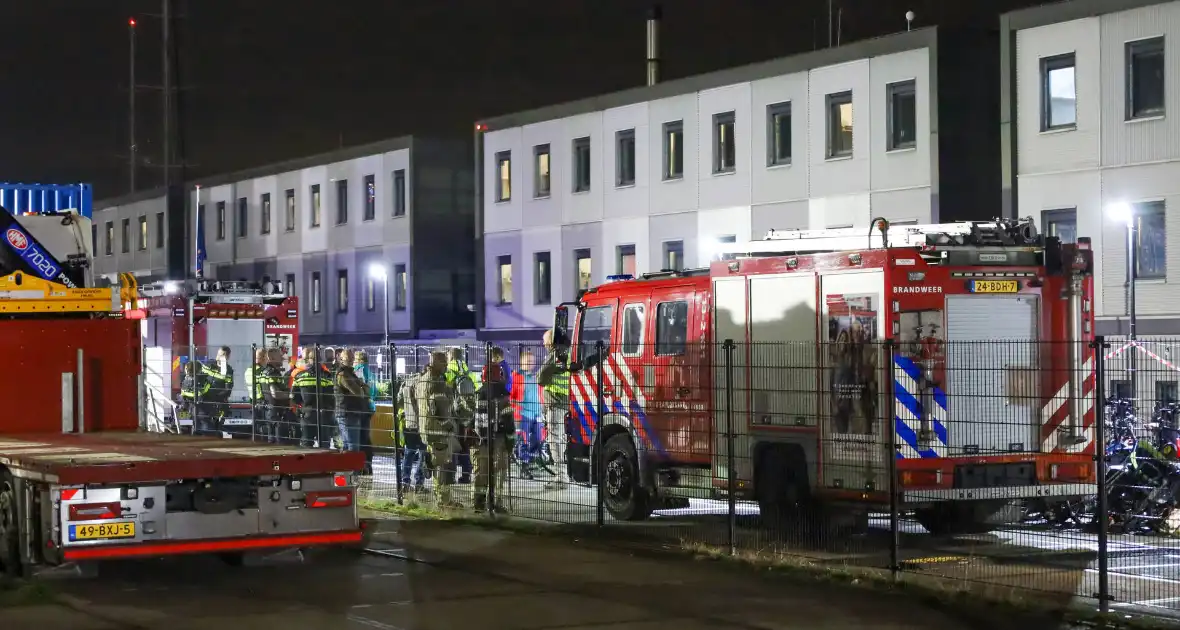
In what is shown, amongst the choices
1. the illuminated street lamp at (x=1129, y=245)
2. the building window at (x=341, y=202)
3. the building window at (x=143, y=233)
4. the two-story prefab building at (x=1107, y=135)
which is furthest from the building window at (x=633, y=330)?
the building window at (x=143, y=233)

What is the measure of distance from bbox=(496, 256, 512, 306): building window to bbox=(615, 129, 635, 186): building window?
6.83m

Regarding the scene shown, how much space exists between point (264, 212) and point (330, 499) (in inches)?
2043

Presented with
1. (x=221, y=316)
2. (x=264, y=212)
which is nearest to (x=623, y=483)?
(x=221, y=316)

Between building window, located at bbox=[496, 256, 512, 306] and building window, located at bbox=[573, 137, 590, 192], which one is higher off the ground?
building window, located at bbox=[573, 137, 590, 192]

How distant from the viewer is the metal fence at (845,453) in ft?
44.3

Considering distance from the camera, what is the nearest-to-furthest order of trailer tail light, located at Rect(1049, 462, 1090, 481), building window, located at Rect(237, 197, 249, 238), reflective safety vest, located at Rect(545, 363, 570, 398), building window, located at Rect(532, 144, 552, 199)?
1. trailer tail light, located at Rect(1049, 462, 1090, 481)
2. reflective safety vest, located at Rect(545, 363, 570, 398)
3. building window, located at Rect(532, 144, 552, 199)
4. building window, located at Rect(237, 197, 249, 238)

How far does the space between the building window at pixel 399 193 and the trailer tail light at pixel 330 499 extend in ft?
139

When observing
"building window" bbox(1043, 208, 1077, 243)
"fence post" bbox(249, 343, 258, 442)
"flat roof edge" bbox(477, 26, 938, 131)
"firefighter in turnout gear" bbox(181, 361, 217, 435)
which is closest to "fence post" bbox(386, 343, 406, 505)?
"fence post" bbox(249, 343, 258, 442)

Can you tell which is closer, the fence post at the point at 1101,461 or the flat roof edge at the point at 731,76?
the fence post at the point at 1101,461

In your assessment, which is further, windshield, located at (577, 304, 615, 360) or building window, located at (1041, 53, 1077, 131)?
building window, located at (1041, 53, 1077, 131)

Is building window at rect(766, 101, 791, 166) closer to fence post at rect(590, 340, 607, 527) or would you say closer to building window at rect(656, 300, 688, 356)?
building window at rect(656, 300, 688, 356)

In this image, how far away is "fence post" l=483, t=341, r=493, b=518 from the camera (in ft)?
57.4

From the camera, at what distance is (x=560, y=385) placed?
727 inches

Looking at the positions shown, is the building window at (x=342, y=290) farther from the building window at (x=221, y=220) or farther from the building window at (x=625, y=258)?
the building window at (x=625, y=258)
